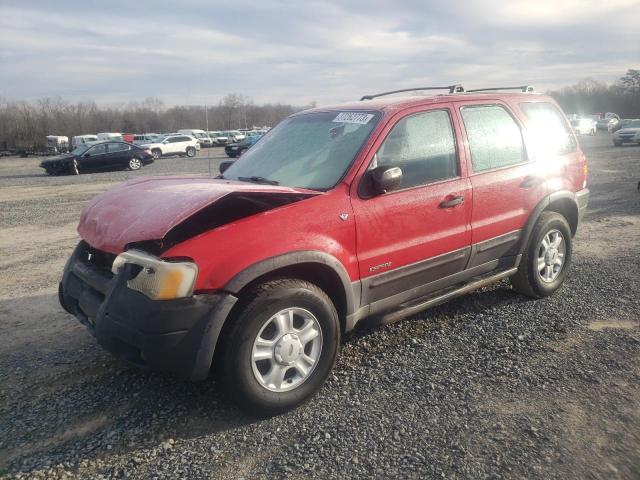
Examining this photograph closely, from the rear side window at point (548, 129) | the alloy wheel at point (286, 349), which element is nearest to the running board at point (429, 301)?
the alloy wheel at point (286, 349)

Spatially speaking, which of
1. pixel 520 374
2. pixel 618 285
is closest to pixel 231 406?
pixel 520 374

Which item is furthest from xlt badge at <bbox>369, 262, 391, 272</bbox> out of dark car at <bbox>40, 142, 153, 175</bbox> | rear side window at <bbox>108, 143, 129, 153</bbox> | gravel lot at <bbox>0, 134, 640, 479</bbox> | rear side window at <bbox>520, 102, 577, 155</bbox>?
rear side window at <bbox>108, 143, 129, 153</bbox>

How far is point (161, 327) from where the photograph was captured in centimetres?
264

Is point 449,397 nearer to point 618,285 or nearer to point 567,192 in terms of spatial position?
point 567,192

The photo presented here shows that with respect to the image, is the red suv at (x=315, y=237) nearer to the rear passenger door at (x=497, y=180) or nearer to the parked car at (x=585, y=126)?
the rear passenger door at (x=497, y=180)

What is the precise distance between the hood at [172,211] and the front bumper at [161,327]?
257mm

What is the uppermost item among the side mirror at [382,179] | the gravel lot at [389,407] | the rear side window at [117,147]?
the rear side window at [117,147]

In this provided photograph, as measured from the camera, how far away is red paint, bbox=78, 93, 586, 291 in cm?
278

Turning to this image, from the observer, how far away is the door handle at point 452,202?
3.73 metres

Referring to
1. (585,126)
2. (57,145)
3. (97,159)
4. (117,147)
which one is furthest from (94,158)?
(585,126)

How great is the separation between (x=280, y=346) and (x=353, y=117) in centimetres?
180

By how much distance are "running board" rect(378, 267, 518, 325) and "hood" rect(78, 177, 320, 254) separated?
1.06 meters

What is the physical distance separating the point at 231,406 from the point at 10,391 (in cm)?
152

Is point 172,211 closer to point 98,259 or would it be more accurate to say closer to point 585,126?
point 98,259
